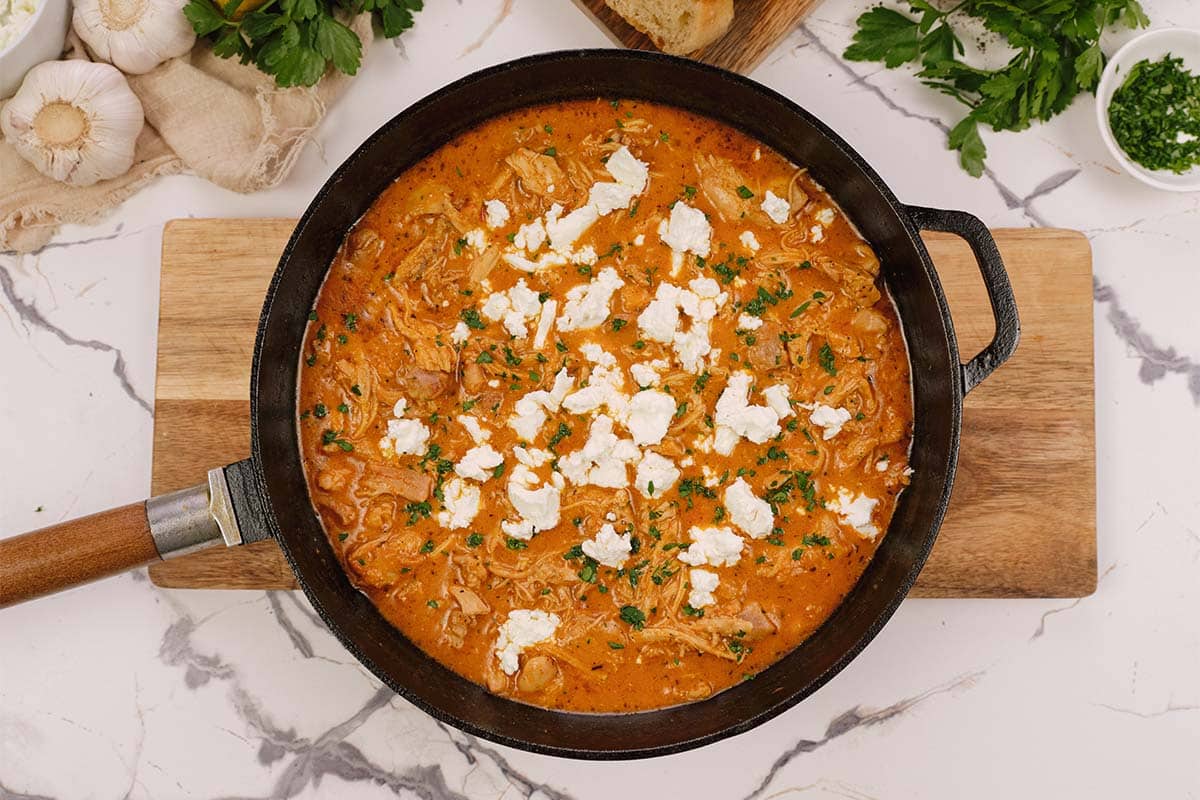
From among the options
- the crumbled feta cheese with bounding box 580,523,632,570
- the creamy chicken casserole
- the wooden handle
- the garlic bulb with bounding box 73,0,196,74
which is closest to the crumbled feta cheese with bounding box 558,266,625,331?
the creamy chicken casserole

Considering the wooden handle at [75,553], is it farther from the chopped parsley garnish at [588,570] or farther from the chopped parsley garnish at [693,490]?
the chopped parsley garnish at [693,490]

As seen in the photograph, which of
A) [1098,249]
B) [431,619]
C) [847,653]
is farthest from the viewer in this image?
[1098,249]

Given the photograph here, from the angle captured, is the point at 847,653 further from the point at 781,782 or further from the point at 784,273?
the point at 784,273

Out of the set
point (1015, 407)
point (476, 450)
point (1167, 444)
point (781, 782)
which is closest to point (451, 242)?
point (476, 450)

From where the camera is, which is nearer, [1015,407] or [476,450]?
[476,450]

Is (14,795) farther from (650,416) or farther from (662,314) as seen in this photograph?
(662,314)

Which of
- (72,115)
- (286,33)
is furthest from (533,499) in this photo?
(72,115)
